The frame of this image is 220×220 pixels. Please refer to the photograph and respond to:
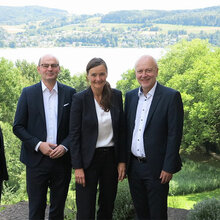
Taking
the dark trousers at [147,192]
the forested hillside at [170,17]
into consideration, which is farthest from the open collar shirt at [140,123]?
the forested hillside at [170,17]

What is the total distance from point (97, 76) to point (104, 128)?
479 mm

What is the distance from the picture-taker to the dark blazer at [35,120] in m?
3.56

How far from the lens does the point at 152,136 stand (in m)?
3.26

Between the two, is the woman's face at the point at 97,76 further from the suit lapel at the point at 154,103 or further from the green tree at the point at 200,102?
the green tree at the point at 200,102

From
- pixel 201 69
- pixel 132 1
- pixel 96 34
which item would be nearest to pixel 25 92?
pixel 201 69

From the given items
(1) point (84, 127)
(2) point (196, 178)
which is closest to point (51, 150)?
(1) point (84, 127)

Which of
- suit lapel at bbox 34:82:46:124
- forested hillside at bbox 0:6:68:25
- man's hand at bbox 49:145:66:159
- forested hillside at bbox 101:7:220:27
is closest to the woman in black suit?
man's hand at bbox 49:145:66:159

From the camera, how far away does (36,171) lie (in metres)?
3.62

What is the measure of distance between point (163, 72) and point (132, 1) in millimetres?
107179

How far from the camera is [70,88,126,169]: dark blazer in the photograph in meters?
3.29

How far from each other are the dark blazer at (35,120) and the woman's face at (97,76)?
494 millimetres

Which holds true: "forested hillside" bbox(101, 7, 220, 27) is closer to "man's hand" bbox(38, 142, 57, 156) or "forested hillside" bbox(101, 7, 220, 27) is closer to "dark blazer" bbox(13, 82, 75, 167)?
→ "dark blazer" bbox(13, 82, 75, 167)

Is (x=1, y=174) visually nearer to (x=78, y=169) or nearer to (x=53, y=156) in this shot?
(x=53, y=156)

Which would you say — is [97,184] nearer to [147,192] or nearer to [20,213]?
[147,192]
